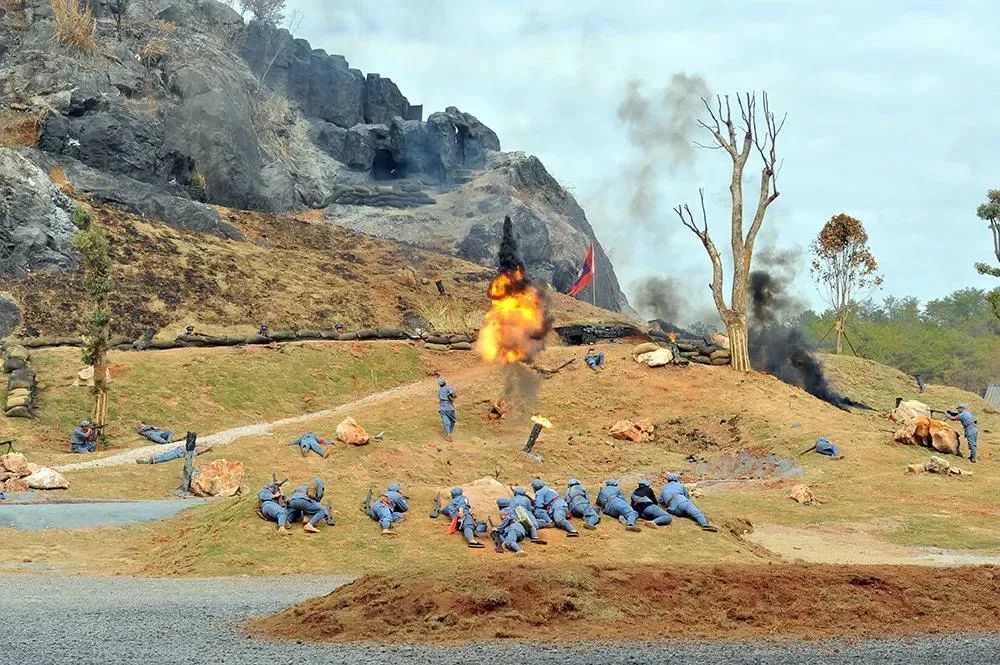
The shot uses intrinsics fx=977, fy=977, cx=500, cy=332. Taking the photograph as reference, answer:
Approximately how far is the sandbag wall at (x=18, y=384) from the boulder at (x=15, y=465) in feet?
24.6

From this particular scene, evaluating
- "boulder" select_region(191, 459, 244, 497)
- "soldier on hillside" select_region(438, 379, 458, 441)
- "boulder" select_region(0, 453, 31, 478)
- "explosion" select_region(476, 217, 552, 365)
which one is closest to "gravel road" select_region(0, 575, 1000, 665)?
"boulder" select_region(191, 459, 244, 497)

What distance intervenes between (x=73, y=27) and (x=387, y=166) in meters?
34.9

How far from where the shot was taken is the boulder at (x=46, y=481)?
25.0 m

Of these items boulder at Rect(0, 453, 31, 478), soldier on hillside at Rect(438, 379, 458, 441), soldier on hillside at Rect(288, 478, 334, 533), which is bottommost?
boulder at Rect(0, 453, 31, 478)

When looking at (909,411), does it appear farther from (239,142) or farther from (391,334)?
(239,142)

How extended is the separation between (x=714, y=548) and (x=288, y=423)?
17.9m

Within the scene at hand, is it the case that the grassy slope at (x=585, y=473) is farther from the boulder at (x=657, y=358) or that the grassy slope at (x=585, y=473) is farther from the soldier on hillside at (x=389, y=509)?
the boulder at (x=657, y=358)

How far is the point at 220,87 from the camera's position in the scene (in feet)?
263

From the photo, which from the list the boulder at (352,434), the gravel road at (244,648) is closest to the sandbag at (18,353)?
the boulder at (352,434)

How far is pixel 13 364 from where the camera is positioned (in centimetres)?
3625

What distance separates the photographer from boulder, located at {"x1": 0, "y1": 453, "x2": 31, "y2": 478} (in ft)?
84.6

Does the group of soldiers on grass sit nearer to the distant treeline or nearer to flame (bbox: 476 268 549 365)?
flame (bbox: 476 268 549 365)

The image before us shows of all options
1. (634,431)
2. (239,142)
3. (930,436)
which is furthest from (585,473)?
(239,142)

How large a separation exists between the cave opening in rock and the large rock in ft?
157
